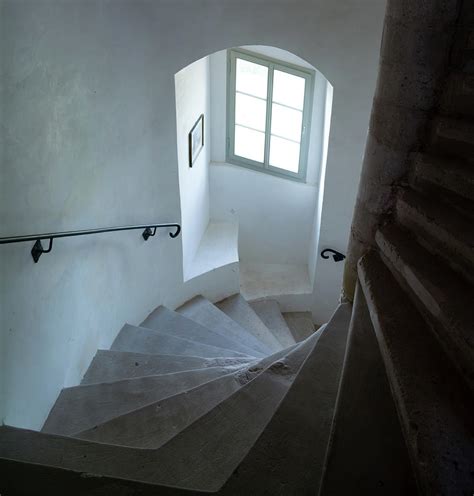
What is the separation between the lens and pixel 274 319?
534cm

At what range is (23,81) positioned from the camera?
2180 millimetres

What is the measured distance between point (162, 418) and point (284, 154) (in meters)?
3.85

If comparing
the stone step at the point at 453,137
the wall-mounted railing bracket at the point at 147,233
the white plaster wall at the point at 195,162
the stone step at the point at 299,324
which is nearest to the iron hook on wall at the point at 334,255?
the stone step at the point at 299,324

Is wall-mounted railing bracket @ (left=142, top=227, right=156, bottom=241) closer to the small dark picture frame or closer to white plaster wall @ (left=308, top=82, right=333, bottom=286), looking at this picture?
the small dark picture frame

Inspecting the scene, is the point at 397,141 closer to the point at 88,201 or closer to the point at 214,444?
the point at 214,444

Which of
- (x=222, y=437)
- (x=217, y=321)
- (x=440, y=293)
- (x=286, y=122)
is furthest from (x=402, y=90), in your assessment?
(x=286, y=122)

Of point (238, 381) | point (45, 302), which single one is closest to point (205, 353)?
point (238, 381)

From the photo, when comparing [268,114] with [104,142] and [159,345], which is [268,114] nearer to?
[104,142]

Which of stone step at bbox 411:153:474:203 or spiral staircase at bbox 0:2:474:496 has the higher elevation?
stone step at bbox 411:153:474:203

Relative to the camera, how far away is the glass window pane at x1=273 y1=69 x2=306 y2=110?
5102mm

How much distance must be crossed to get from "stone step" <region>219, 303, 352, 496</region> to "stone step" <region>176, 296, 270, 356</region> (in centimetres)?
247

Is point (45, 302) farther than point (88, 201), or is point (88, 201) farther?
point (88, 201)

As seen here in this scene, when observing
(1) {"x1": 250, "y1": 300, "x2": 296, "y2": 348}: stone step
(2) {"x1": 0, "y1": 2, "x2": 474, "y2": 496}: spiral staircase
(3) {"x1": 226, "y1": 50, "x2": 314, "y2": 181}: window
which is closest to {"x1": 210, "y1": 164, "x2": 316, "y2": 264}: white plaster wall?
(3) {"x1": 226, "y1": 50, "x2": 314, "y2": 181}: window

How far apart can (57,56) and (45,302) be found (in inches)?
53.0
